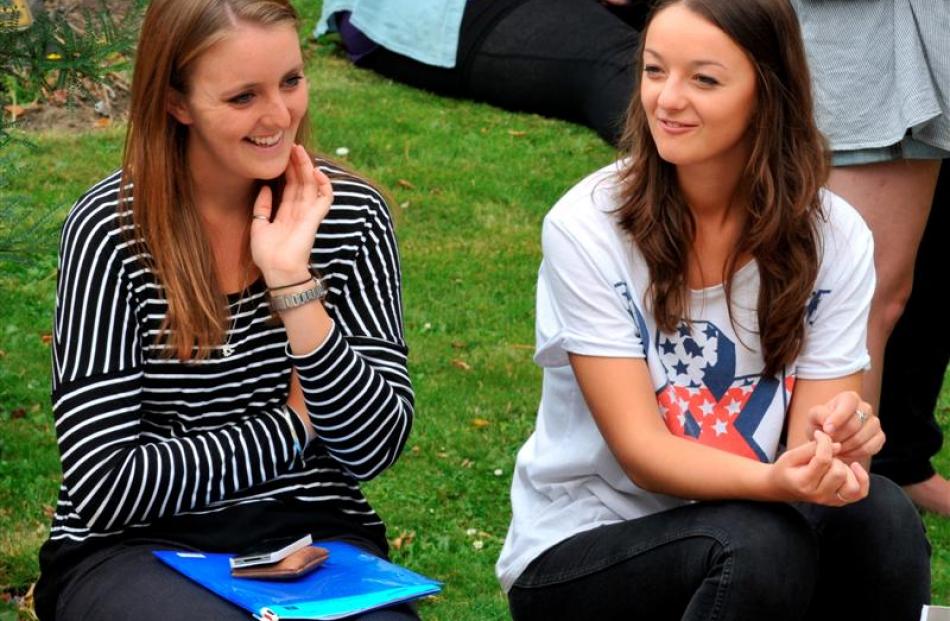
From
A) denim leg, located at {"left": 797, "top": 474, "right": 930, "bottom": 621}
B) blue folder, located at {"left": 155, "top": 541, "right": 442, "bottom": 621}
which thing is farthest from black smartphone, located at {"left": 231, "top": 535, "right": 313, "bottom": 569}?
denim leg, located at {"left": 797, "top": 474, "right": 930, "bottom": 621}

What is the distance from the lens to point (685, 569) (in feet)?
9.50

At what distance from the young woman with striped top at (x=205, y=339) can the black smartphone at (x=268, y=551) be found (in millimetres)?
46

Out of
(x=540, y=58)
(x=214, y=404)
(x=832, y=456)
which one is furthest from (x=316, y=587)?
(x=540, y=58)

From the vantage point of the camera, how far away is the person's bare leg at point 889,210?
381cm

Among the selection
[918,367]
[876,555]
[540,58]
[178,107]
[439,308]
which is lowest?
[439,308]

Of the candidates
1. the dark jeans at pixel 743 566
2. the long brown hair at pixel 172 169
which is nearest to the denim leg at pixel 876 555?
the dark jeans at pixel 743 566

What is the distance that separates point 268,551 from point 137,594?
0.23 m

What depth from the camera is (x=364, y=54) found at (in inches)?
307

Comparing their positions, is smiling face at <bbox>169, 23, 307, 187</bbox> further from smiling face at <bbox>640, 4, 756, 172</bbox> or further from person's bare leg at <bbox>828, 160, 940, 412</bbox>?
person's bare leg at <bbox>828, 160, 940, 412</bbox>

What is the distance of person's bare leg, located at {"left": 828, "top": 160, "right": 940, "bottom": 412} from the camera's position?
381 centimetres

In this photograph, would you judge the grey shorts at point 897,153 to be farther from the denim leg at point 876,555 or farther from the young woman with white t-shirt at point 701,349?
the denim leg at point 876,555

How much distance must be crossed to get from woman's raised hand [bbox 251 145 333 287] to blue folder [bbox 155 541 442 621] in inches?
19.7

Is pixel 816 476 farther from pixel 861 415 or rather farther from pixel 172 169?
pixel 172 169

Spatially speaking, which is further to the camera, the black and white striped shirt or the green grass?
the green grass
